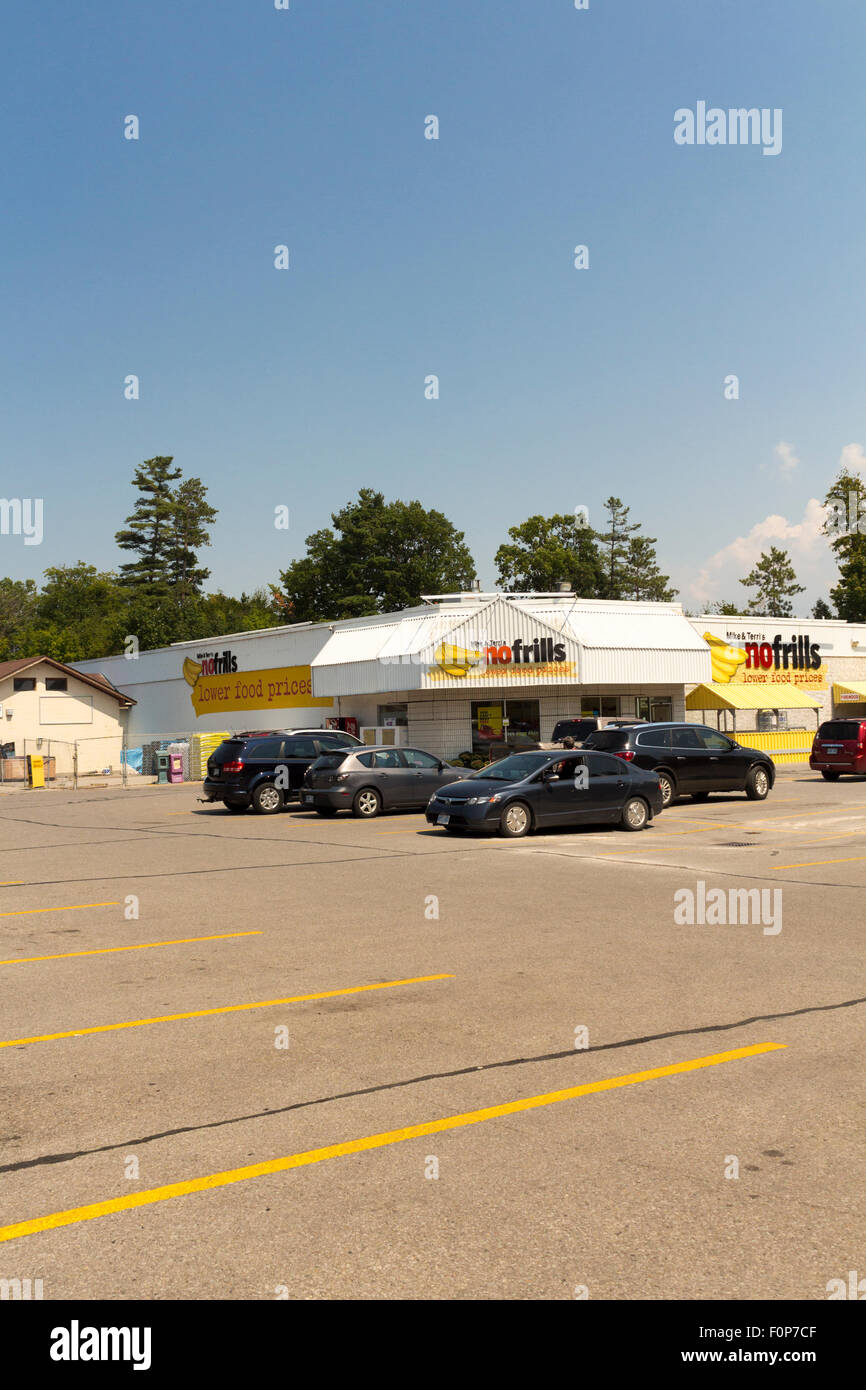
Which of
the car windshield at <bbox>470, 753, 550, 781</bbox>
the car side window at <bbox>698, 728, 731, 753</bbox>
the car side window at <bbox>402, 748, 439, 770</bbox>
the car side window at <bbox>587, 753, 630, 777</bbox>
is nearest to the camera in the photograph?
the car windshield at <bbox>470, 753, 550, 781</bbox>

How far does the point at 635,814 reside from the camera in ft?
67.4

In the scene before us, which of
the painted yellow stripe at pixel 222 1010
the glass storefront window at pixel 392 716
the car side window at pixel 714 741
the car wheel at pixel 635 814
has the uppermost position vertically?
the glass storefront window at pixel 392 716

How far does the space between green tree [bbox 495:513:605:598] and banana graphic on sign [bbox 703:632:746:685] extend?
40120 mm

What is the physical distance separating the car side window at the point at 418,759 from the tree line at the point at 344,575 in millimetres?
45911

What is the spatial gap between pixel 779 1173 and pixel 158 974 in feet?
17.7

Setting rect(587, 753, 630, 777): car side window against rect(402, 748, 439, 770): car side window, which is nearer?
rect(587, 753, 630, 777): car side window

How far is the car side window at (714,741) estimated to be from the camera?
2579cm

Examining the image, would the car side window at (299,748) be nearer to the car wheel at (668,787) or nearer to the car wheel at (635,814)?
the car wheel at (668,787)

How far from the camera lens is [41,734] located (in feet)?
189

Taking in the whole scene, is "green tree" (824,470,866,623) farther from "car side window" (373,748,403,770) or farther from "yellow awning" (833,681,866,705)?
"car side window" (373,748,403,770)

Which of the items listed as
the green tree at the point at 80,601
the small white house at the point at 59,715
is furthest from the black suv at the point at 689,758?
the green tree at the point at 80,601

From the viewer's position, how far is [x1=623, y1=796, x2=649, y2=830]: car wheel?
2039cm

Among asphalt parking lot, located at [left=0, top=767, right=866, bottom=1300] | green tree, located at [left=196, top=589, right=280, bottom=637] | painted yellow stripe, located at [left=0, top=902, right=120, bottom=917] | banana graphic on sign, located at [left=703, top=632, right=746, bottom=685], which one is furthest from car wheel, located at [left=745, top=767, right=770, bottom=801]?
green tree, located at [left=196, top=589, right=280, bottom=637]
